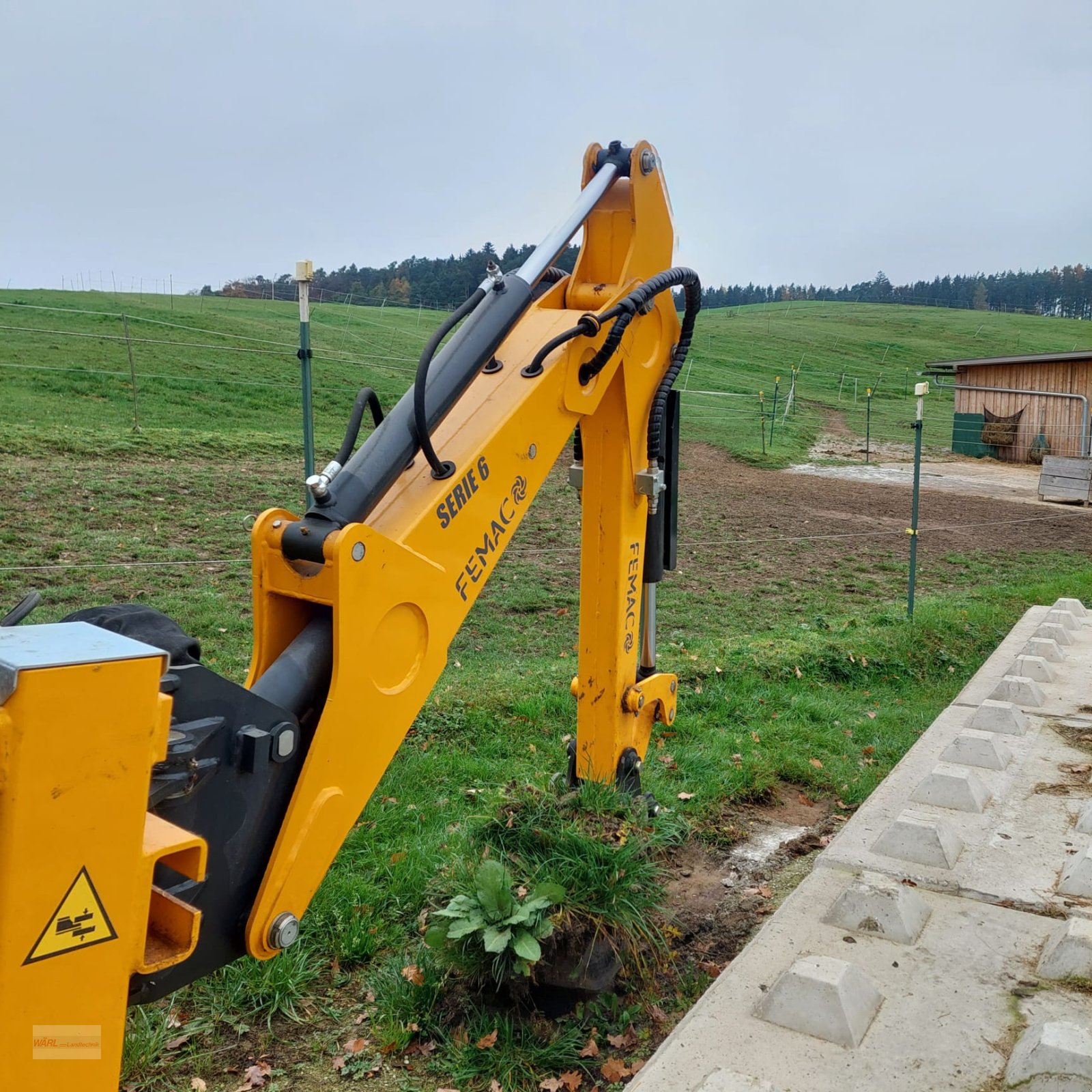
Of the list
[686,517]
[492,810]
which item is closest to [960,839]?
[492,810]

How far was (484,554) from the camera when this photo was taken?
9.96 feet

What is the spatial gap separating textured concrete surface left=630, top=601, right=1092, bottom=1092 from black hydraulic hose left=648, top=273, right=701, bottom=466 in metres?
1.68

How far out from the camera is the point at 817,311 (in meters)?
86.6

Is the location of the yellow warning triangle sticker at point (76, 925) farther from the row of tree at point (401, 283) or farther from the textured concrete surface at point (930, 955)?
the row of tree at point (401, 283)

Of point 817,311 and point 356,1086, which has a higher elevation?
point 817,311

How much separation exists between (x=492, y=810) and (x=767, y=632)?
5.32 m

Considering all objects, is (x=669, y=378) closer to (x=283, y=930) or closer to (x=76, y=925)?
(x=283, y=930)

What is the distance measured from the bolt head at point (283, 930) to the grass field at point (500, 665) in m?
1.02

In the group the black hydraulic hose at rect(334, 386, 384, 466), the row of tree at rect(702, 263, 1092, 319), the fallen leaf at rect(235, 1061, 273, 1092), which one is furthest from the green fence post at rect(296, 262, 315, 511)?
the row of tree at rect(702, 263, 1092, 319)

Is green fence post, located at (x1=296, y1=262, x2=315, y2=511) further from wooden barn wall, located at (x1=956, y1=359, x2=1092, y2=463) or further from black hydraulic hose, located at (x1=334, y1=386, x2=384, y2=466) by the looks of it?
wooden barn wall, located at (x1=956, y1=359, x2=1092, y2=463)

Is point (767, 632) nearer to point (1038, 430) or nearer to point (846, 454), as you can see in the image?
point (846, 454)

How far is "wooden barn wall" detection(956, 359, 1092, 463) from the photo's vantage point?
29266mm

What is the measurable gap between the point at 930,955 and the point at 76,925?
2.42m

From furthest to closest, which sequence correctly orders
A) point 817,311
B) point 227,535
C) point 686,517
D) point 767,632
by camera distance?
point 817,311 < point 686,517 < point 227,535 < point 767,632
